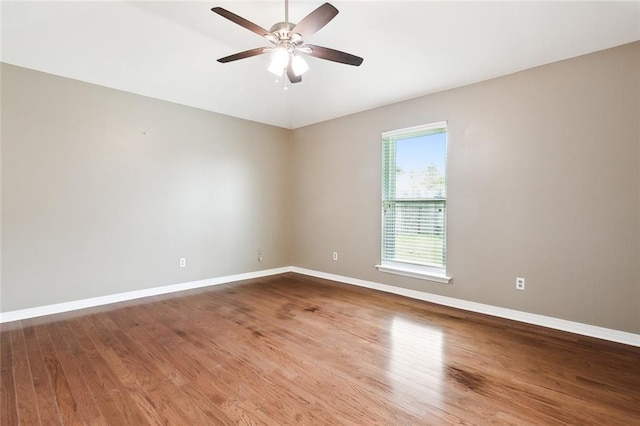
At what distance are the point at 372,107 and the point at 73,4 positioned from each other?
3432mm

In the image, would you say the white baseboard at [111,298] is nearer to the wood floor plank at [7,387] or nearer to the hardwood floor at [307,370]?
the hardwood floor at [307,370]

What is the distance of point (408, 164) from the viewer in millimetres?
4230

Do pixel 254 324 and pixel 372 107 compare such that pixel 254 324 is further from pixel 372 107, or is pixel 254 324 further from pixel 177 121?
pixel 372 107

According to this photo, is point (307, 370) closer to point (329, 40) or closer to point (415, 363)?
point (415, 363)

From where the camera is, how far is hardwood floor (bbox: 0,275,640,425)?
1.79 meters

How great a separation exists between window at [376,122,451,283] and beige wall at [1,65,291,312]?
7.25 ft

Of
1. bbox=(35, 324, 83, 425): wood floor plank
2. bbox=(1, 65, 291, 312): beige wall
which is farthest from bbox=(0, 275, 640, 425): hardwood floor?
bbox=(1, 65, 291, 312): beige wall

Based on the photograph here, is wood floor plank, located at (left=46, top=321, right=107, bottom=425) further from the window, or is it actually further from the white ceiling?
the window

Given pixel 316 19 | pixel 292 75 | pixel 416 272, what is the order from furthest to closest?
1. pixel 416 272
2. pixel 292 75
3. pixel 316 19

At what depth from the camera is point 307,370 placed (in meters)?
2.26

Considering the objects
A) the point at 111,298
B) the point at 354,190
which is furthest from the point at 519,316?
the point at 111,298

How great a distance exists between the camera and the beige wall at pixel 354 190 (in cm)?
282

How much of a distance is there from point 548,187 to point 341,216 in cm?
274

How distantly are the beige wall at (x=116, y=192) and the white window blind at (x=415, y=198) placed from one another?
7.27ft
